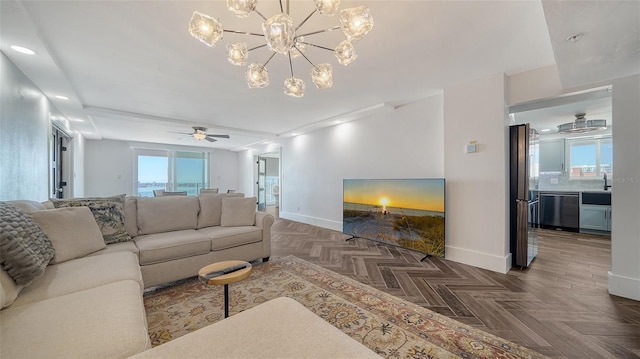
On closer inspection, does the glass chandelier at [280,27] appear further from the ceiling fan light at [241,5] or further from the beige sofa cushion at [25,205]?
the beige sofa cushion at [25,205]

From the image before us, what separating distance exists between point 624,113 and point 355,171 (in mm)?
3392

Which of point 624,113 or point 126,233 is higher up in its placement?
point 624,113

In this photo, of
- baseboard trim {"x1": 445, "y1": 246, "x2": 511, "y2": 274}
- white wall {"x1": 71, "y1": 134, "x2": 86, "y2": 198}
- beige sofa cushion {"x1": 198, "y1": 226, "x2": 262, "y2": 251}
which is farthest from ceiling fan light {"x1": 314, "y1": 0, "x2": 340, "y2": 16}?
white wall {"x1": 71, "y1": 134, "x2": 86, "y2": 198}

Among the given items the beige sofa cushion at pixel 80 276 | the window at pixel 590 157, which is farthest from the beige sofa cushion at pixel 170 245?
the window at pixel 590 157

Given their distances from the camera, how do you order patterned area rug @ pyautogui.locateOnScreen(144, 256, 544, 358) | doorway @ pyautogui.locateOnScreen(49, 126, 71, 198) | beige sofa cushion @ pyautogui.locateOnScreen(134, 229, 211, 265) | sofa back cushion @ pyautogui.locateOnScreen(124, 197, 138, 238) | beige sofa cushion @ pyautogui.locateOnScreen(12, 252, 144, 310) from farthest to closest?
1. doorway @ pyautogui.locateOnScreen(49, 126, 71, 198)
2. sofa back cushion @ pyautogui.locateOnScreen(124, 197, 138, 238)
3. beige sofa cushion @ pyautogui.locateOnScreen(134, 229, 211, 265)
4. patterned area rug @ pyautogui.locateOnScreen(144, 256, 544, 358)
5. beige sofa cushion @ pyautogui.locateOnScreen(12, 252, 144, 310)

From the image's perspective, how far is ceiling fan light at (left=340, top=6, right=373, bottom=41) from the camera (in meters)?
1.34

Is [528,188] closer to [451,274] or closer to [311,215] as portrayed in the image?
[451,274]

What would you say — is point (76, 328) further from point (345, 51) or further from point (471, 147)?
point (471, 147)

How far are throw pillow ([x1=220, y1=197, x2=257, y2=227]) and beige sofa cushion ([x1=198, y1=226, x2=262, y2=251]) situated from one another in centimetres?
12

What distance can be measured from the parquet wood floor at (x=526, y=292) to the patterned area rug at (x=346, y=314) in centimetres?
18

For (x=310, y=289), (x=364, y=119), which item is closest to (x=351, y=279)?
(x=310, y=289)

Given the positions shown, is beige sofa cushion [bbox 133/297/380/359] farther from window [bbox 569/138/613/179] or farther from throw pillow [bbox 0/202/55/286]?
window [bbox 569/138/613/179]

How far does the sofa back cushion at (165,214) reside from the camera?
111 inches

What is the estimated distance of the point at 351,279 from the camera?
8.63ft
